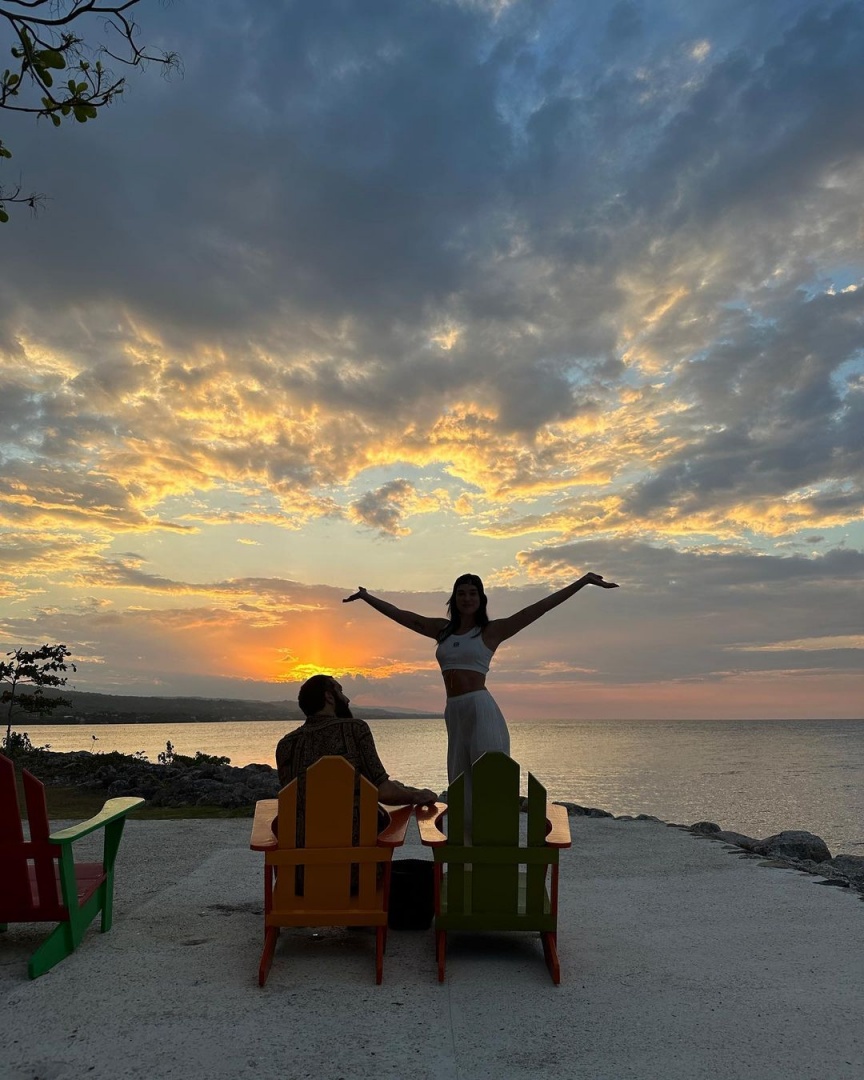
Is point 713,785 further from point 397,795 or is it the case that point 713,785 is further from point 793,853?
point 397,795

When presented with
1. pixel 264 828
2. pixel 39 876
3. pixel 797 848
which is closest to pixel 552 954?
pixel 264 828

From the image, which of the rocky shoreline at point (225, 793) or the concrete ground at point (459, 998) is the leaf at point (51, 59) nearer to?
the concrete ground at point (459, 998)

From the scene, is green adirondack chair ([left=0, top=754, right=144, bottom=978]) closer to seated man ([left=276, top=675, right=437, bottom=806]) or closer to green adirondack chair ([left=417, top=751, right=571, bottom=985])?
seated man ([left=276, top=675, right=437, bottom=806])

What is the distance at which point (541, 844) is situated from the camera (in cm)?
470

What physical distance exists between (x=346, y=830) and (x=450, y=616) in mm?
1751

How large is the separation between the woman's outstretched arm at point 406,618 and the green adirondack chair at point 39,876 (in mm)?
2403

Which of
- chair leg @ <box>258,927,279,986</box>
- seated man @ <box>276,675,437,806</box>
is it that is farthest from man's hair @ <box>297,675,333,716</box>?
chair leg @ <box>258,927,279,986</box>

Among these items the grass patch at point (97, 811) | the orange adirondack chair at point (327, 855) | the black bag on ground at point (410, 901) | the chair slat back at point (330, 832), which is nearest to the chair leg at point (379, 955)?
the orange adirondack chair at point (327, 855)

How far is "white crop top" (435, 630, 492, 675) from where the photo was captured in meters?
5.69

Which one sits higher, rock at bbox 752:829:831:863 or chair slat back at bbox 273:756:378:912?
chair slat back at bbox 273:756:378:912

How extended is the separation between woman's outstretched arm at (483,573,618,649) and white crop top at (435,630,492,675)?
0.21ft

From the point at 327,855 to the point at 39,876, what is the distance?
1.57 metres

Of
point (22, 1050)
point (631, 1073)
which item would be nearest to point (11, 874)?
point (22, 1050)

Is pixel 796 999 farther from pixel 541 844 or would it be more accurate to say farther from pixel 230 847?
pixel 230 847
